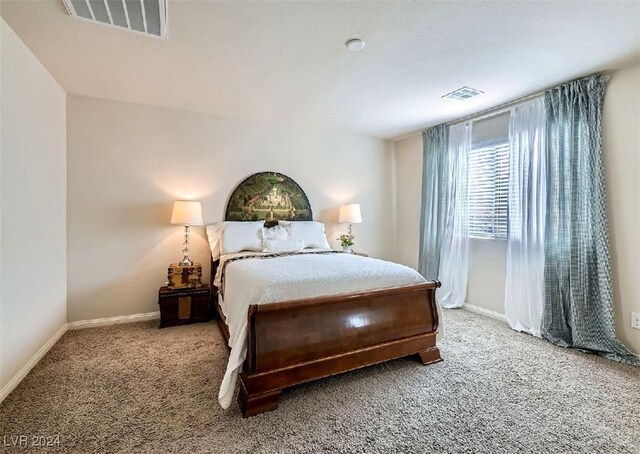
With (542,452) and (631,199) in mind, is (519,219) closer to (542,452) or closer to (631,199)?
(631,199)

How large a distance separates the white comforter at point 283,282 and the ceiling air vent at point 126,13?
179 cm

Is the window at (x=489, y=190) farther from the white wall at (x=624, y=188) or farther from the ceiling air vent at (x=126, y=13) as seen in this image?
the ceiling air vent at (x=126, y=13)

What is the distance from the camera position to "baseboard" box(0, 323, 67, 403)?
192cm

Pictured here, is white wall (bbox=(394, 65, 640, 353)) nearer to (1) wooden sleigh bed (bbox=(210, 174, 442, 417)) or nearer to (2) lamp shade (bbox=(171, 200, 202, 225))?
(1) wooden sleigh bed (bbox=(210, 174, 442, 417))

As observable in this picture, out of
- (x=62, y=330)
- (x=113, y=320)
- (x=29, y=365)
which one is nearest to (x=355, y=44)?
(x=29, y=365)

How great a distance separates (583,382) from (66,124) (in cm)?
499

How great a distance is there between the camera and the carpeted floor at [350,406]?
155 centimetres

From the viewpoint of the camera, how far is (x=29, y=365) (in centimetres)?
223

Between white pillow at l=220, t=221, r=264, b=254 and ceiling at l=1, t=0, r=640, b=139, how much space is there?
138 cm

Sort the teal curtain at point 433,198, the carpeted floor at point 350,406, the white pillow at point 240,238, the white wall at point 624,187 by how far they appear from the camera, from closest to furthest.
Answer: the carpeted floor at point 350,406 → the white wall at point 624,187 → the white pillow at point 240,238 → the teal curtain at point 433,198

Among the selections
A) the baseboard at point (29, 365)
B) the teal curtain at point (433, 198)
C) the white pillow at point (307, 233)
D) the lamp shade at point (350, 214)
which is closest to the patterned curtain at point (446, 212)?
the teal curtain at point (433, 198)

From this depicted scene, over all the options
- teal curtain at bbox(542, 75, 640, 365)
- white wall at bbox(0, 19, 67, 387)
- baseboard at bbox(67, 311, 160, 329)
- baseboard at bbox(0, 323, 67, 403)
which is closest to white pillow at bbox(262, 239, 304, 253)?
baseboard at bbox(67, 311, 160, 329)

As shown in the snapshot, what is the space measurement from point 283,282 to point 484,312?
2.81 meters

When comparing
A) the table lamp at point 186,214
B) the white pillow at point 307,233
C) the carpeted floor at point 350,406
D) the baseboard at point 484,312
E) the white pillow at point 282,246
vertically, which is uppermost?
the table lamp at point 186,214
